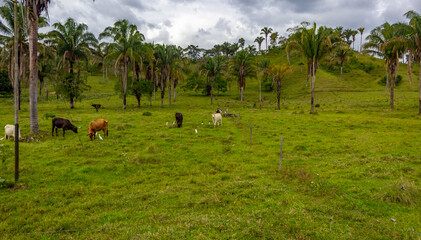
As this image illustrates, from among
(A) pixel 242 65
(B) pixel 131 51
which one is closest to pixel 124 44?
(B) pixel 131 51

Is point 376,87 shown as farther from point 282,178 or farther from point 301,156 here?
point 282,178

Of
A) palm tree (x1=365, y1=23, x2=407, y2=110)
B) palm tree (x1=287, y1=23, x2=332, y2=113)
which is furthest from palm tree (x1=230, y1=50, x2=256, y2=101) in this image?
palm tree (x1=365, y1=23, x2=407, y2=110)

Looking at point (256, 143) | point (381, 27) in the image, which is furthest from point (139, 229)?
point (381, 27)

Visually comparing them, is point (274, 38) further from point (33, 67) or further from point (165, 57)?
point (33, 67)

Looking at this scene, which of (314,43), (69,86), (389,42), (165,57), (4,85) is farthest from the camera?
(4,85)

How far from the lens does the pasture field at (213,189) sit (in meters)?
6.14

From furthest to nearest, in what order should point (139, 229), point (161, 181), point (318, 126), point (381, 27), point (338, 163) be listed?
1. point (381, 27)
2. point (318, 126)
3. point (338, 163)
4. point (161, 181)
5. point (139, 229)

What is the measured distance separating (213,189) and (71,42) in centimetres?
3595

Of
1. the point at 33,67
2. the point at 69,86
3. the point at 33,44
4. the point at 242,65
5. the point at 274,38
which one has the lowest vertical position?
the point at 69,86

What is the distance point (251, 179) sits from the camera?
9.62 meters

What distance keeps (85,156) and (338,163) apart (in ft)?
42.2

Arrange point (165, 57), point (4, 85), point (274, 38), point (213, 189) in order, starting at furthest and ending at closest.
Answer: point (274, 38) → point (4, 85) → point (165, 57) → point (213, 189)

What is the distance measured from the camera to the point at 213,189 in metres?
8.62

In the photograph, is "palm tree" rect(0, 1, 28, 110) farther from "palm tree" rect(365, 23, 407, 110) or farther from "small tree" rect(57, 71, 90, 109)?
"palm tree" rect(365, 23, 407, 110)
